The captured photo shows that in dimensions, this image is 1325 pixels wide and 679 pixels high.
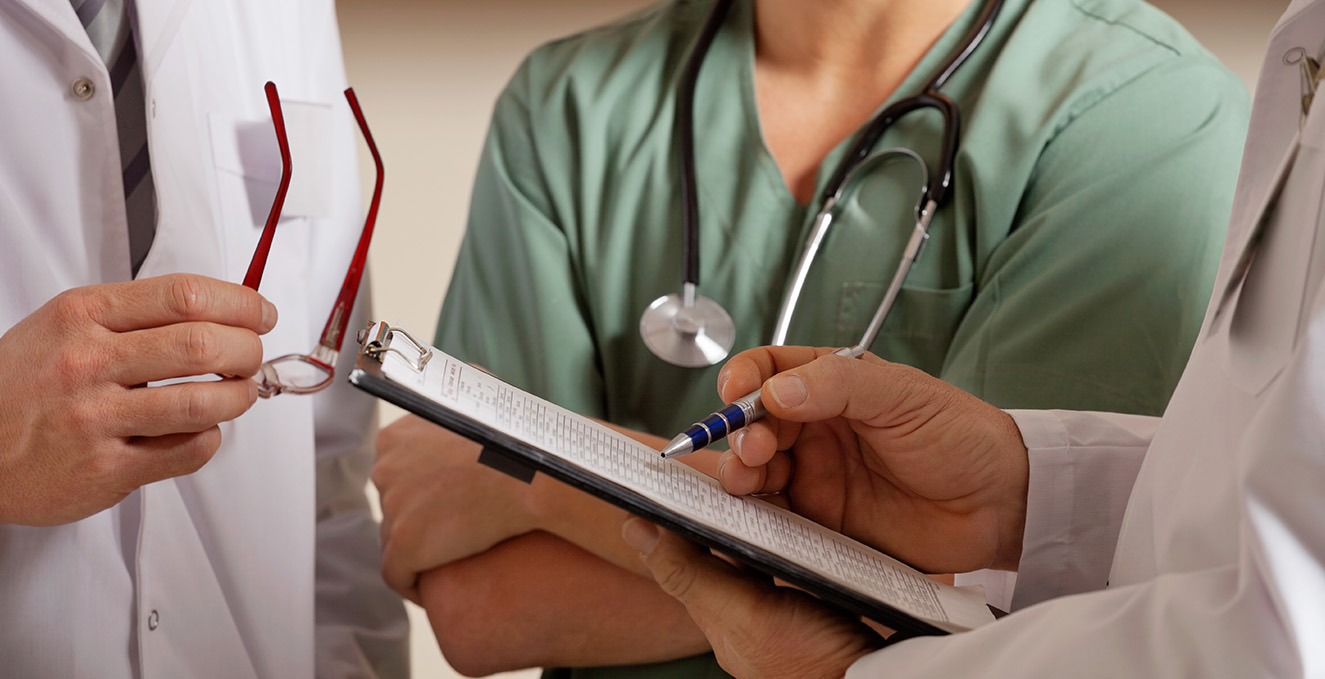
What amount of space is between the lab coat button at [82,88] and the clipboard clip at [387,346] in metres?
0.38

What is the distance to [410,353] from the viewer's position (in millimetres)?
454

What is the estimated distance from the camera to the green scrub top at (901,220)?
2.29 feet

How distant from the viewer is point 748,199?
87cm

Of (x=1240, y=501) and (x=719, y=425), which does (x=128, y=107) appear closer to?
(x=719, y=425)

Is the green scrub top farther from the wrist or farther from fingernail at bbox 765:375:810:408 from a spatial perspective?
fingernail at bbox 765:375:810:408

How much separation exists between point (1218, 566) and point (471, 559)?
578 mm

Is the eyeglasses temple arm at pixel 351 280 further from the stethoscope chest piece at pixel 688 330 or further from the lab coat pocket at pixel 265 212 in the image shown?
the stethoscope chest piece at pixel 688 330

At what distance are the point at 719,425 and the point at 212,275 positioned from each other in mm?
450

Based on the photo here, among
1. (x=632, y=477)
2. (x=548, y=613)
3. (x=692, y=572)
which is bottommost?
(x=548, y=613)

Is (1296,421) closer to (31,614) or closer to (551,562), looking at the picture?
(551,562)

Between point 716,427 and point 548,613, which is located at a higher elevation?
point 716,427

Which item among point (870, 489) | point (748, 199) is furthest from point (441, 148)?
point (870, 489)

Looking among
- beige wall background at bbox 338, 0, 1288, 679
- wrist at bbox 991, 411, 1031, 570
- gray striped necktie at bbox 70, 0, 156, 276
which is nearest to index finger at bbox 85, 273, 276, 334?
gray striped necktie at bbox 70, 0, 156, 276

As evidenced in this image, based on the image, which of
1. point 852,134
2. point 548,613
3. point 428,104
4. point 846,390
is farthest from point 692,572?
point 428,104
